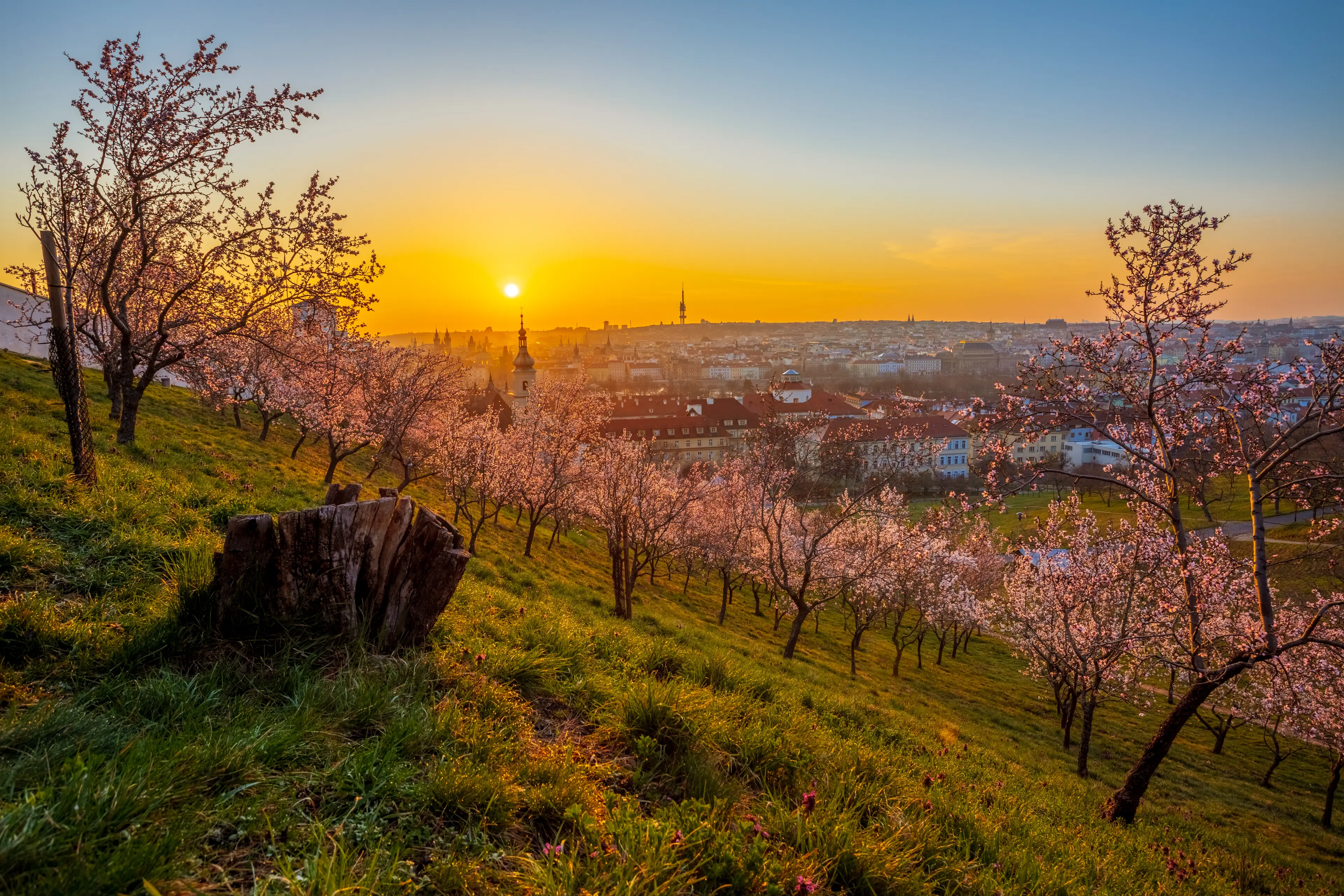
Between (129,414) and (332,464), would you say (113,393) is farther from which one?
(129,414)

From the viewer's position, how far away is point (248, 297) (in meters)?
13.5

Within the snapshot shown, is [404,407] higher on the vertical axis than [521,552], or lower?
higher

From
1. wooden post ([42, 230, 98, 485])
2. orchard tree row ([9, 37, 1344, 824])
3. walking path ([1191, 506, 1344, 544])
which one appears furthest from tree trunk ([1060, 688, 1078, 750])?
walking path ([1191, 506, 1344, 544])

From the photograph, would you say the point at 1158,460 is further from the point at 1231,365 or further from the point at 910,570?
the point at 910,570

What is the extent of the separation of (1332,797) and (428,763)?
28.7 m

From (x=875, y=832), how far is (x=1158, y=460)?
34.4ft

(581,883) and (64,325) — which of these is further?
(64,325)

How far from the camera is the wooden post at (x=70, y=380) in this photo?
7301 mm

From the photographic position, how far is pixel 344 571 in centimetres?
468

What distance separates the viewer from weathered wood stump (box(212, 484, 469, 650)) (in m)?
4.43

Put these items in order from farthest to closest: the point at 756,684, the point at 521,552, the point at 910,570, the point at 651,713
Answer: the point at 910,570 < the point at 521,552 < the point at 756,684 < the point at 651,713

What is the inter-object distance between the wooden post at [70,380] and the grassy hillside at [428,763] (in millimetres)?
307

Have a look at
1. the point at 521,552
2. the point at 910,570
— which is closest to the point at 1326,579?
the point at 910,570

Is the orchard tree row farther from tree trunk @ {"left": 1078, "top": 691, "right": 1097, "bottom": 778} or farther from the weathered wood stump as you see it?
the weathered wood stump
